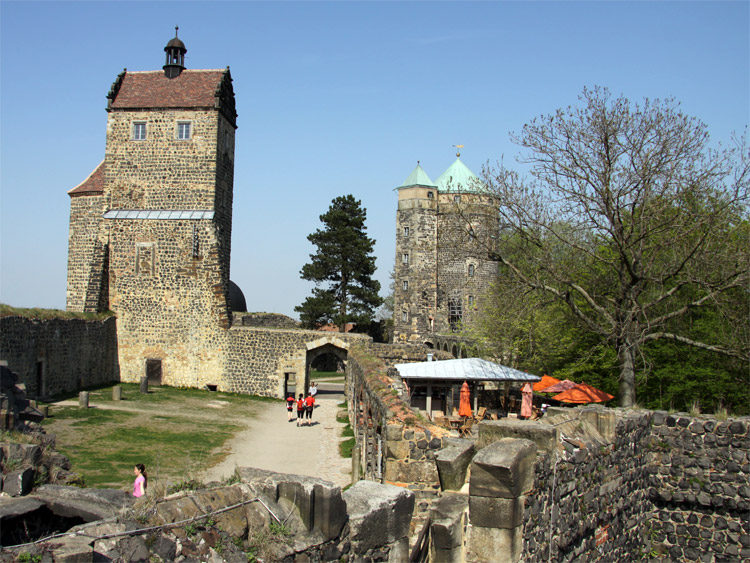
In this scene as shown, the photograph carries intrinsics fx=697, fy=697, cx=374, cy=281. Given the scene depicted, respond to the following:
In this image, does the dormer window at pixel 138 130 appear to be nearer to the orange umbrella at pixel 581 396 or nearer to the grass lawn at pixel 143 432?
the grass lawn at pixel 143 432

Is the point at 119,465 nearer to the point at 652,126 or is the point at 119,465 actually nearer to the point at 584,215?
the point at 584,215

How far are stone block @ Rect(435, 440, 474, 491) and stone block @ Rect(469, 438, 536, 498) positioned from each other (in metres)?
0.26

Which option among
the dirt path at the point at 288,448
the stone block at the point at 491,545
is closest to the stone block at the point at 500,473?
the stone block at the point at 491,545

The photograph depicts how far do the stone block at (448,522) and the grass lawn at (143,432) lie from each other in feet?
19.5

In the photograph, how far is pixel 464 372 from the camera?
19891mm

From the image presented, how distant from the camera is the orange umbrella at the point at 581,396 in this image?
62.8 feet

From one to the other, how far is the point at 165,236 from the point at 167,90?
21.9ft

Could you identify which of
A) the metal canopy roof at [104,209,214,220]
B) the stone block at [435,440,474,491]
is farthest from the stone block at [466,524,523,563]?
the metal canopy roof at [104,209,214,220]

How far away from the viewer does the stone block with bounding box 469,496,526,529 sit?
19.6 ft

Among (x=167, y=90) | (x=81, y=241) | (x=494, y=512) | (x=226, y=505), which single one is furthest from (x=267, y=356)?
(x=226, y=505)

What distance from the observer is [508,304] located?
18.7 metres

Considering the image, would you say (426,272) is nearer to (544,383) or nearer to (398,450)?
(544,383)

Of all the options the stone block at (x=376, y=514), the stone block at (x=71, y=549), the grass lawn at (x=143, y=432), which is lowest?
the grass lawn at (x=143, y=432)

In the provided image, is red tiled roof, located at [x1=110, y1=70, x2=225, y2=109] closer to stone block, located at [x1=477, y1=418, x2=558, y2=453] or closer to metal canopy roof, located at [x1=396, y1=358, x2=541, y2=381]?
metal canopy roof, located at [x1=396, y1=358, x2=541, y2=381]
